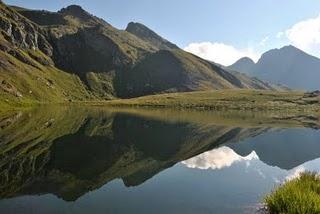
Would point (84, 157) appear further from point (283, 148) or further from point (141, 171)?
point (283, 148)

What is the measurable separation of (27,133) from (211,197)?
5900 centimetres

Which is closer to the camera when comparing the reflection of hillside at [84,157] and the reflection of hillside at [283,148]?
the reflection of hillside at [84,157]

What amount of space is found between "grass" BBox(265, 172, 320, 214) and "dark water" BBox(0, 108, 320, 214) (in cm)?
576

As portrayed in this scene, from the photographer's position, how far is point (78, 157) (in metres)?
57.7

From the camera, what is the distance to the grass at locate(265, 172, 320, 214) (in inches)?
756

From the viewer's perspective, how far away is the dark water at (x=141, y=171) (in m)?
32.4

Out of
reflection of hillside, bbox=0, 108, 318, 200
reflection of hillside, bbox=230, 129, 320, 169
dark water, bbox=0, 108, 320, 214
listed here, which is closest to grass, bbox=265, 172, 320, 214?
dark water, bbox=0, 108, 320, 214

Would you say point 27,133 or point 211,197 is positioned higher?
point 211,197

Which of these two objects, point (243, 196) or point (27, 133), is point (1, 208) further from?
point (27, 133)

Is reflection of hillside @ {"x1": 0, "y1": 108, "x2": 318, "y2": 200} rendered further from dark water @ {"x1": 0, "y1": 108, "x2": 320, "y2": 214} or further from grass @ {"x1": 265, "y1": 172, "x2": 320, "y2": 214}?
grass @ {"x1": 265, "y1": 172, "x2": 320, "y2": 214}

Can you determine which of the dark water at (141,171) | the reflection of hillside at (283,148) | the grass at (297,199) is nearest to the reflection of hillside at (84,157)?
the dark water at (141,171)

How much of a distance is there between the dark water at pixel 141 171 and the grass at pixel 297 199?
18.9ft

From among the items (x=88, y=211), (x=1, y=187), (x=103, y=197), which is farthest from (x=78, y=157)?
(x=88, y=211)

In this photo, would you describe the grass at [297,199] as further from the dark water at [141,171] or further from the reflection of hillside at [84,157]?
the reflection of hillside at [84,157]
